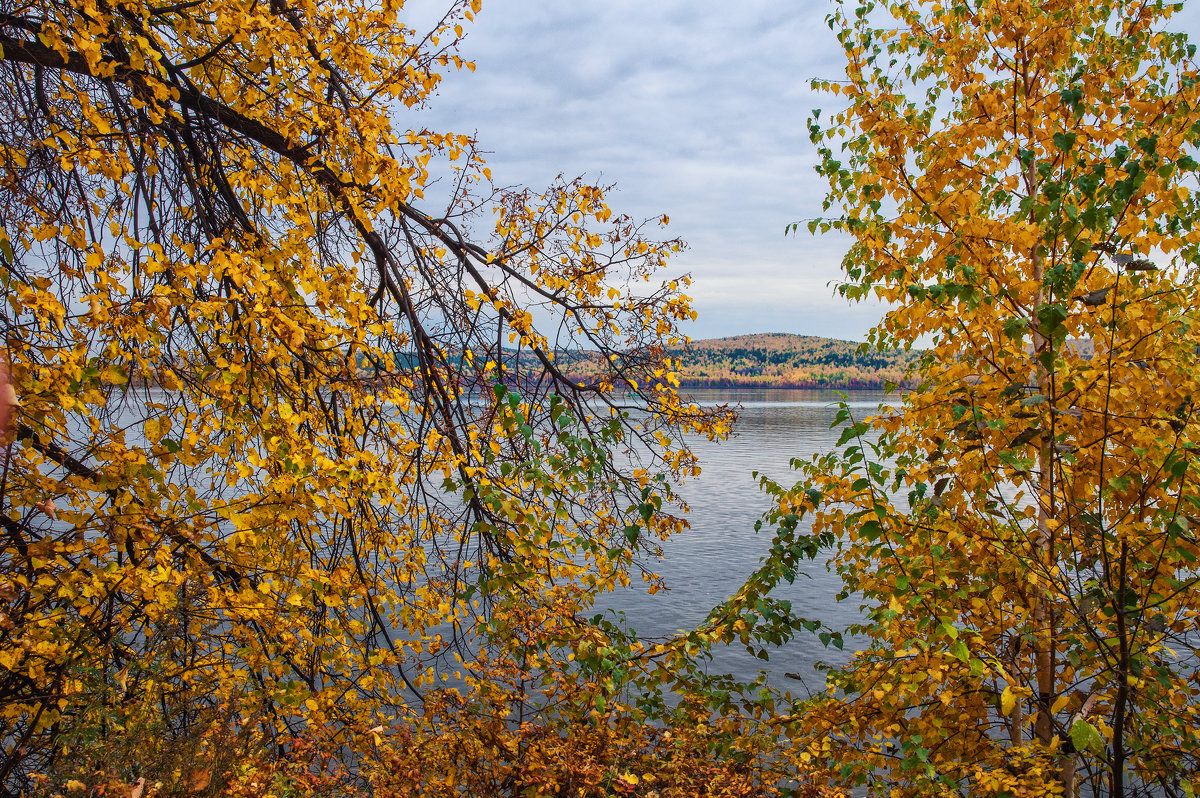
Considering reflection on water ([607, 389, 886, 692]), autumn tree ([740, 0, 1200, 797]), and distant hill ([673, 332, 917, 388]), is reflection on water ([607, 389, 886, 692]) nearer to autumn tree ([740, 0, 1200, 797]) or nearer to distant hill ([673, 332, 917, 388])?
autumn tree ([740, 0, 1200, 797])

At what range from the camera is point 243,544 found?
345 centimetres

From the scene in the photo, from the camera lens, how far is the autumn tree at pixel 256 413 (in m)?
3.12

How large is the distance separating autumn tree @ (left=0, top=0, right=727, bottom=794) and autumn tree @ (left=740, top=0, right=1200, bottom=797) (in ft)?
5.10

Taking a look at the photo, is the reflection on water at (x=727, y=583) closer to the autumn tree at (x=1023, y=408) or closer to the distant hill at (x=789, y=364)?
the autumn tree at (x=1023, y=408)

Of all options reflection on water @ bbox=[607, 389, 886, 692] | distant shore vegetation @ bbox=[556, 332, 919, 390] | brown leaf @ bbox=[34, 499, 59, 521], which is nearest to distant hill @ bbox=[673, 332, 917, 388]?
distant shore vegetation @ bbox=[556, 332, 919, 390]

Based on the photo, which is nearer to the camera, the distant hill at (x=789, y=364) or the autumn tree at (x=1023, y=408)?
the autumn tree at (x=1023, y=408)

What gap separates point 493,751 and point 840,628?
9.78 metres

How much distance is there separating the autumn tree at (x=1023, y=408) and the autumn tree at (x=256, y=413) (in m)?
1.56

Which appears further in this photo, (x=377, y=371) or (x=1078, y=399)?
(x=377, y=371)

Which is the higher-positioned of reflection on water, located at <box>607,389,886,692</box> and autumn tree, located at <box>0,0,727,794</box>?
autumn tree, located at <box>0,0,727,794</box>

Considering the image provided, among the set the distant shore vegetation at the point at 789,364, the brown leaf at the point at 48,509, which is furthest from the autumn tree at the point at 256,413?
the distant shore vegetation at the point at 789,364

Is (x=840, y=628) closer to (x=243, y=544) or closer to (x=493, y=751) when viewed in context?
(x=493, y=751)

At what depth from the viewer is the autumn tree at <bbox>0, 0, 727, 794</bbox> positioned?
3121mm

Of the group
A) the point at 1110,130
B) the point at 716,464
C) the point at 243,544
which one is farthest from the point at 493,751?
the point at 716,464
